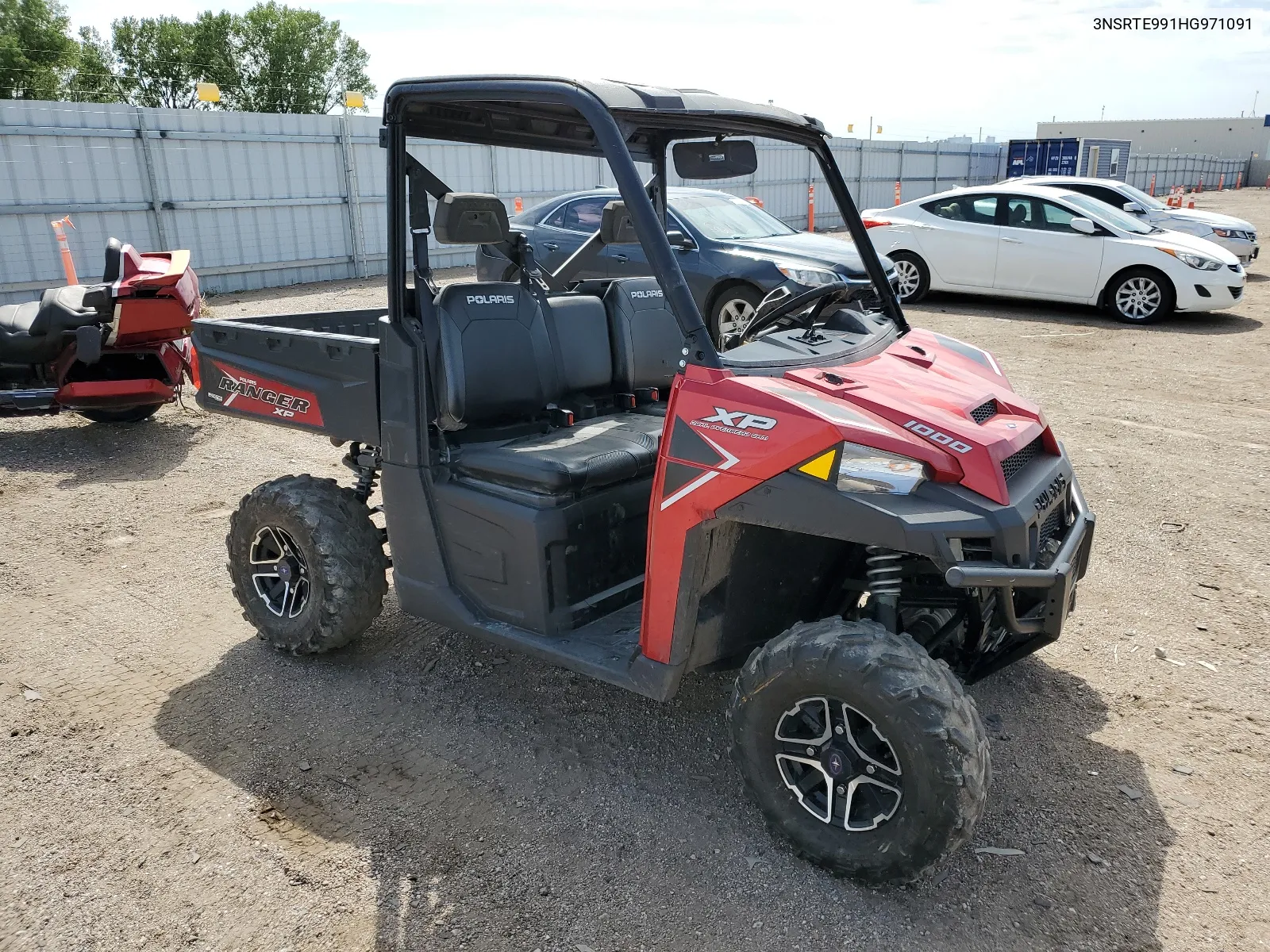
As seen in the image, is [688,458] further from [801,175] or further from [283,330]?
[801,175]

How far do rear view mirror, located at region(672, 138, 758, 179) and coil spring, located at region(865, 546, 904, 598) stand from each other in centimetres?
160

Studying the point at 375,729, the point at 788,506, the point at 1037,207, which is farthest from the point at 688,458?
the point at 1037,207

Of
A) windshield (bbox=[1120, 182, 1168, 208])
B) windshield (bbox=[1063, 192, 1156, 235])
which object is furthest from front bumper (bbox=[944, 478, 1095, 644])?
windshield (bbox=[1120, 182, 1168, 208])

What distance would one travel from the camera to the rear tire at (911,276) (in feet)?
42.1

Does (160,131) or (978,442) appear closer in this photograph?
(978,442)

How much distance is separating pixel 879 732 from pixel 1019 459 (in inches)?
A: 37.4

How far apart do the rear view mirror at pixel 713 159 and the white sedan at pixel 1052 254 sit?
9.18 metres

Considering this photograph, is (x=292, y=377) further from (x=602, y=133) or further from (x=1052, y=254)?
(x=1052, y=254)

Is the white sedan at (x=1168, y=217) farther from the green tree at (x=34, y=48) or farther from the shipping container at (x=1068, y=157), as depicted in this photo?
the green tree at (x=34, y=48)

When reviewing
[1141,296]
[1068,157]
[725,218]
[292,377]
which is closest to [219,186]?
[725,218]

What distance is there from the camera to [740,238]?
9.79 meters

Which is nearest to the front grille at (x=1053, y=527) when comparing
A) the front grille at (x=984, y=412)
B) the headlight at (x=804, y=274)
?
the front grille at (x=984, y=412)

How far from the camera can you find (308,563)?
3850 millimetres

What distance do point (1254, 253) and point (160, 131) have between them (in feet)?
51.8
